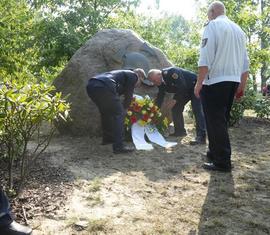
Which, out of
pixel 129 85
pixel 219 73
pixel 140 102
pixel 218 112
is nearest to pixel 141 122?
pixel 140 102

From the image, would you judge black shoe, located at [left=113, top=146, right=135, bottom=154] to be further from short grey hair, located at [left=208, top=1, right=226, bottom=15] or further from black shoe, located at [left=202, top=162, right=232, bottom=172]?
short grey hair, located at [left=208, top=1, right=226, bottom=15]

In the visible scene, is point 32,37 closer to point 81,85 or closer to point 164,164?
point 81,85

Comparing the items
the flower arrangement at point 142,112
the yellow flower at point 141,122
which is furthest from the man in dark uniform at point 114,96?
the yellow flower at point 141,122

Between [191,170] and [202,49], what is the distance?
1588 millimetres

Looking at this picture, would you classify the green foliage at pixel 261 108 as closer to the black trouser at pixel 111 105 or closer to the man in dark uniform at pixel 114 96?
the man in dark uniform at pixel 114 96

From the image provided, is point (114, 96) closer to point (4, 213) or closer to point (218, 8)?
point (218, 8)

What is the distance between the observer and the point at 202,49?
486 centimetres

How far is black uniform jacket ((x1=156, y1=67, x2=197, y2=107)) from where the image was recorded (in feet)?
23.3

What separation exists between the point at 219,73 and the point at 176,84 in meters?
2.32

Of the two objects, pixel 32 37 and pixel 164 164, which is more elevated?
pixel 32 37

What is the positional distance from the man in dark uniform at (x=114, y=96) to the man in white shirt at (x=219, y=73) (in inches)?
65.6

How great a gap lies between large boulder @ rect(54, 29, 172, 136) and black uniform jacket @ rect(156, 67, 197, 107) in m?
0.45

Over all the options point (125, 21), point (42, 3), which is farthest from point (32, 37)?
point (125, 21)

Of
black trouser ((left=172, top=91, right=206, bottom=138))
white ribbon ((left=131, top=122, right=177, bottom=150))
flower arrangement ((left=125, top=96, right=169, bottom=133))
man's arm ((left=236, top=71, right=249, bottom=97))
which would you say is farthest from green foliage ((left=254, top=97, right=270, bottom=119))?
man's arm ((left=236, top=71, right=249, bottom=97))
